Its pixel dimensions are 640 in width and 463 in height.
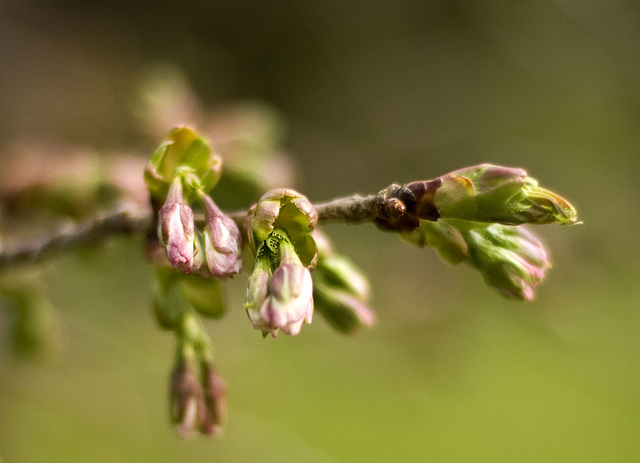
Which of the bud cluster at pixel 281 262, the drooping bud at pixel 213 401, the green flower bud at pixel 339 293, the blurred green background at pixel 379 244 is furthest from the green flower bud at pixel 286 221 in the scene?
the blurred green background at pixel 379 244

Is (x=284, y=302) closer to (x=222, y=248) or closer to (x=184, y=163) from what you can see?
(x=222, y=248)

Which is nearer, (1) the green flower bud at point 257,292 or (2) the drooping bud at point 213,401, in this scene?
(1) the green flower bud at point 257,292

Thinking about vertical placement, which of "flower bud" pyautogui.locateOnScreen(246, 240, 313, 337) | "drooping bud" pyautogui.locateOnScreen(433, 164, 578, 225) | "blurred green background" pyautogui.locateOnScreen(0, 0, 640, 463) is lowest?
"flower bud" pyautogui.locateOnScreen(246, 240, 313, 337)

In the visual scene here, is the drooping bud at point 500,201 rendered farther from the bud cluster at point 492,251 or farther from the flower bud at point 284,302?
the flower bud at point 284,302

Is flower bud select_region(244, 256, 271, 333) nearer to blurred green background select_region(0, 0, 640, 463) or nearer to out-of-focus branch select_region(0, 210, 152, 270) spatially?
out-of-focus branch select_region(0, 210, 152, 270)

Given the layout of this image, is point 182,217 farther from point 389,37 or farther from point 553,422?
point 553,422

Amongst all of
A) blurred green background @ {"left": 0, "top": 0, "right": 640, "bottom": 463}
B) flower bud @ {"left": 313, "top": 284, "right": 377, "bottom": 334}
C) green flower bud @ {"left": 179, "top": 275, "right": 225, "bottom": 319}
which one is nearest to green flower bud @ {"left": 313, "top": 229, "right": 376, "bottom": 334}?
flower bud @ {"left": 313, "top": 284, "right": 377, "bottom": 334}
